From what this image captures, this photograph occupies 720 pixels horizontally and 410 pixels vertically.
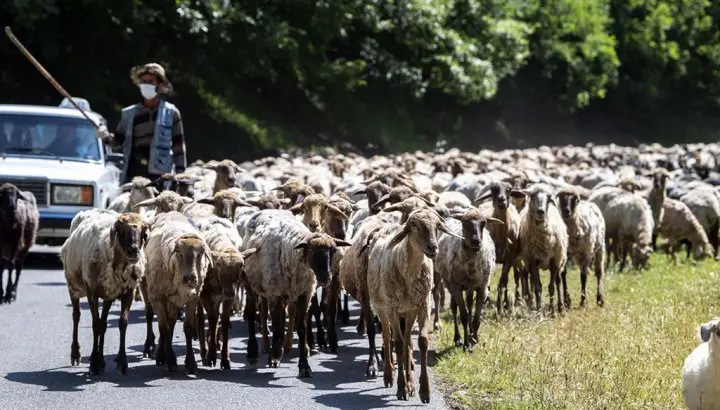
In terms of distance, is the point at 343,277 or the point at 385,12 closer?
the point at 343,277

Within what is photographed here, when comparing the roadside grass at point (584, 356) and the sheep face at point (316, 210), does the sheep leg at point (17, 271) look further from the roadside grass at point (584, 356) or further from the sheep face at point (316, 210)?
the roadside grass at point (584, 356)

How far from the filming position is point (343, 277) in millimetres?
12812

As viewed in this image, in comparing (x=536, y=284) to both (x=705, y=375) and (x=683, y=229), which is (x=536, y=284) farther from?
(x=683, y=229)

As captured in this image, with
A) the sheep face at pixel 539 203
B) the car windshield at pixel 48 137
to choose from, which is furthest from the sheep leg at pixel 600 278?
the car windshield at pixel 48 137

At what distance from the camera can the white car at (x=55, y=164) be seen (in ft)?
63.4

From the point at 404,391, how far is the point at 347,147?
42.0 meters

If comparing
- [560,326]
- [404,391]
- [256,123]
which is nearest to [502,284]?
[560,326]

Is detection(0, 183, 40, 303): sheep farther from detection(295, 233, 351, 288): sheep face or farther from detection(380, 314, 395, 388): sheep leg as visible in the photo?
detection(380, 314, 395, 388): sheep leg

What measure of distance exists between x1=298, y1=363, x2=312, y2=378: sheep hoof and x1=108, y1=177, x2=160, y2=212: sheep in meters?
4.50

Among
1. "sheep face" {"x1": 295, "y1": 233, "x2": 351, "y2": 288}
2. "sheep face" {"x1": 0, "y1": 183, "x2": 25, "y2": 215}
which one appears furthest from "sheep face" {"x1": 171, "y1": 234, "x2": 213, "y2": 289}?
"sheep face" {"x1": 0, "y1": 183, "x2": 25, "y2": 215}

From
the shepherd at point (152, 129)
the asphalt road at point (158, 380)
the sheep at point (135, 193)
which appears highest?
the shepherd at point (152, 129)

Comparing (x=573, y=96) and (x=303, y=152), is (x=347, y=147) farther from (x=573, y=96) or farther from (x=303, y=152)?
(x=573, y=96)

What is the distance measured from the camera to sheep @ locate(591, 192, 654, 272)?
20484 millimetres

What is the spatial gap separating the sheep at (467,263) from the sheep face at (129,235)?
10.7 ft
